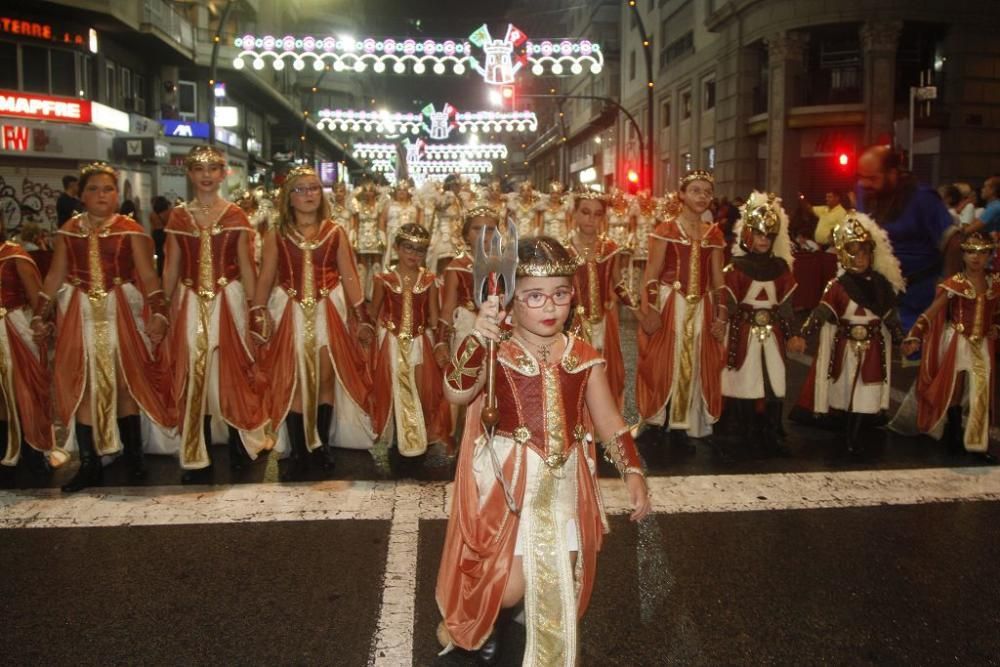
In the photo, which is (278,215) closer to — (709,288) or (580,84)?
(709,288)

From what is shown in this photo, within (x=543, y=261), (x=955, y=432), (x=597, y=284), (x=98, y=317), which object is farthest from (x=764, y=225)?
(x=98, y=317)

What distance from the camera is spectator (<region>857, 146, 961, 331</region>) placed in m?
9.70

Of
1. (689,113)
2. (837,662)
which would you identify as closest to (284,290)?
(837,662)

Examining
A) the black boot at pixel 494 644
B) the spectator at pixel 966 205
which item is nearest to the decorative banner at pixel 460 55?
the spectator at pixel 966 205

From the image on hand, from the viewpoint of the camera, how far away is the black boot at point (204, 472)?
6.40 meters

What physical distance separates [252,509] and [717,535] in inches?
113

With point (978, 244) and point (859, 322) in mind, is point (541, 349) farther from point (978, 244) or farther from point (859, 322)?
point (978, 244)

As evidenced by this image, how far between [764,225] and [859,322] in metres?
1.09

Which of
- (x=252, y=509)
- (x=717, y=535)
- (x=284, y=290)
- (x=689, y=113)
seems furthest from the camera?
(x=689, y=113)

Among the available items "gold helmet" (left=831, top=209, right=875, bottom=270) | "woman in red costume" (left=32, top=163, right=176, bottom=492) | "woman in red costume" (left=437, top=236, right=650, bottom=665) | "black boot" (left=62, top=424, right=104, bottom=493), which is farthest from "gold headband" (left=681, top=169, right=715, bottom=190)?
"black boot" (left=62, top=424, right=104, bottom=493)

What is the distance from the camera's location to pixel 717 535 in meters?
5.25

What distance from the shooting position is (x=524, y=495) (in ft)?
11.4

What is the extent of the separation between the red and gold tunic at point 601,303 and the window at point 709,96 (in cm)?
3080

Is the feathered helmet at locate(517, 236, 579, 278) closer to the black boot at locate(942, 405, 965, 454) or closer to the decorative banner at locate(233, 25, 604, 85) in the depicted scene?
the black boot at locate(942, 405, 965, 454)
